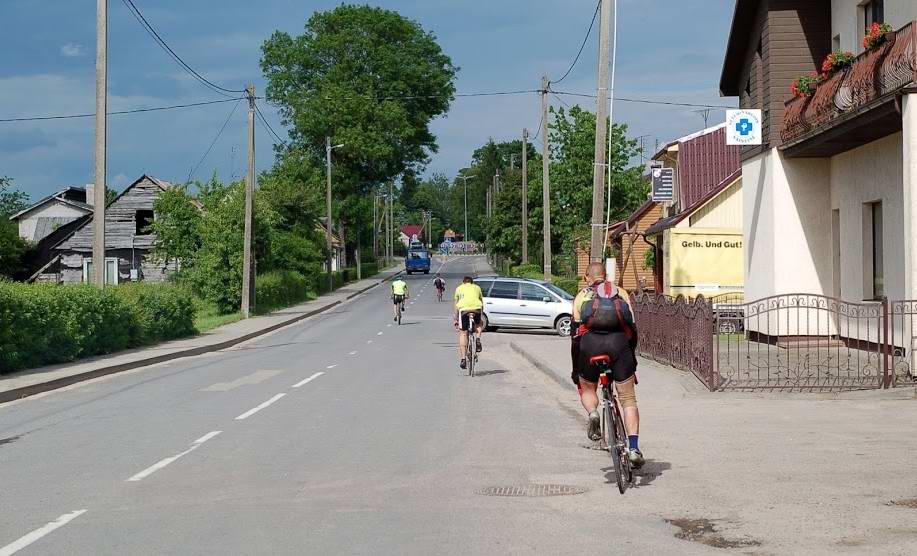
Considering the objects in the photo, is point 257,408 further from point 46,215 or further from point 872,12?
point 46,215

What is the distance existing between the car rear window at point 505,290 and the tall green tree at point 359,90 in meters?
42.3

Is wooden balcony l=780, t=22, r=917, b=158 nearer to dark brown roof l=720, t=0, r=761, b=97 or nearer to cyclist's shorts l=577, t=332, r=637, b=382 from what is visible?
dark brown roof l=720, t=0, r=761, b=97

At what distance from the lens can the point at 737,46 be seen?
25812 millimetres

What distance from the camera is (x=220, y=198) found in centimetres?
4753

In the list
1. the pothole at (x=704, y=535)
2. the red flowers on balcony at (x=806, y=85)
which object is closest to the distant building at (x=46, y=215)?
the red flowers on balcony at (x=806, y=85)

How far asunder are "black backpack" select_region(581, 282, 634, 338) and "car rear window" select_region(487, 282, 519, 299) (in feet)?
78.6

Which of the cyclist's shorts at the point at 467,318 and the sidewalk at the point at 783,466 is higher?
the cyclist's shorts at the point at 467,318

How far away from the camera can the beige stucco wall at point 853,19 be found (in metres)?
18.9

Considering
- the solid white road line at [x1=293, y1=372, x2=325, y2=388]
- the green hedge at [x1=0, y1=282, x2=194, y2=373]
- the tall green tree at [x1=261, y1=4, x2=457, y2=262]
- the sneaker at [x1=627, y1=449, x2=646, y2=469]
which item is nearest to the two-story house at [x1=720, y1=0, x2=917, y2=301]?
the solid white road line at [x1=293, y1=372, x2=325, y2=388]

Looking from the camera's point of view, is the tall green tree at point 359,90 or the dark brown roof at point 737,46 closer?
the dark brown roof at point 737,46

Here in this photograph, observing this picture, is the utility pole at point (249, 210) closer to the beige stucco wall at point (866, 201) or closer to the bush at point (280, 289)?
the bush at point (280, 289)

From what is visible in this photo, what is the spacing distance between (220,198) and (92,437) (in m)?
36.3

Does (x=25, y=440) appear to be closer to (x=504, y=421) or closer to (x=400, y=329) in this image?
(x=504, y=421)

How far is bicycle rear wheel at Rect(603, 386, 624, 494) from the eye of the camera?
28.5 feet
